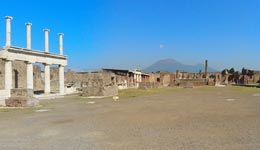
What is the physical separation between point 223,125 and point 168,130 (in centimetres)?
204

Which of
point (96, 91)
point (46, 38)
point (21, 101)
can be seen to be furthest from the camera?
point (46, 38)

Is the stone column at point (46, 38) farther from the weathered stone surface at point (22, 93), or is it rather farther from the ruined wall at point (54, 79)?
the ruined wall at point (54, 79)

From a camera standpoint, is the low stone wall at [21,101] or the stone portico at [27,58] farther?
the stone portico at [27,58]

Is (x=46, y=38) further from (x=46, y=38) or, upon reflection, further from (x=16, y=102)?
(x=16, y=102)

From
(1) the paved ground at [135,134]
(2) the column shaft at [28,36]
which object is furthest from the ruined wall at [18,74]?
(1) the paved ground at [135,134]

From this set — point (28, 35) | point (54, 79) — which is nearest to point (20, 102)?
point (28, 35)

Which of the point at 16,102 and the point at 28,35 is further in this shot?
the point at 28,35

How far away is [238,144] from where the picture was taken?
6648mm

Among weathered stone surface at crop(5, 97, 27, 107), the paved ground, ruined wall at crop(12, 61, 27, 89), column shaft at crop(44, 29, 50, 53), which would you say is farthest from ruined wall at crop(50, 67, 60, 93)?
the paved ground

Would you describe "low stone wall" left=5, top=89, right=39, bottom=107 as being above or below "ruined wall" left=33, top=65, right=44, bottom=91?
below

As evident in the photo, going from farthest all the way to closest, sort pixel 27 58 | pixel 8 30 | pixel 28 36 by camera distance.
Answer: pixel 28 36 → pixel 27 58 → pixel 8 30

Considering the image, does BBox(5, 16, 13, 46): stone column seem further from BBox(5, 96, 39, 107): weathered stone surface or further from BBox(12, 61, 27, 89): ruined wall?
BBox(12, 61, 27, 89): ruined wall

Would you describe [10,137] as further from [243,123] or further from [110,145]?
[243,123]

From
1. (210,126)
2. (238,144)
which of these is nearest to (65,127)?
(210,126)
